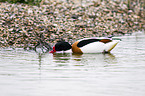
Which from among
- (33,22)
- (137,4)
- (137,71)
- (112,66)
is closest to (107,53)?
(112,66)

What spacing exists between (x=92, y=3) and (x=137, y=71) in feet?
63.3

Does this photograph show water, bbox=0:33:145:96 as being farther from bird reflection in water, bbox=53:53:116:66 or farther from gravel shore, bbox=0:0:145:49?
gravel shore, bbox=0:0:145:49

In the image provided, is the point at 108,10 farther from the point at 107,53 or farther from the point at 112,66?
the point at 112,66

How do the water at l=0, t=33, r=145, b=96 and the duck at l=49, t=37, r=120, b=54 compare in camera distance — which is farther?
the duck at l=49, t=37, r=120, b=54

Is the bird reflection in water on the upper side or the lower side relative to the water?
upper

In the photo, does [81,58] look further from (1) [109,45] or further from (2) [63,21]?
(2) [63,21]

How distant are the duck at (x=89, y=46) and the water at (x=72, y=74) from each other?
0.45 m

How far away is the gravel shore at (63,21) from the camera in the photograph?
20.7 m

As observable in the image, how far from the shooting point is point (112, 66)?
12.3 meters

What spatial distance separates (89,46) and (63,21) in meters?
9.38

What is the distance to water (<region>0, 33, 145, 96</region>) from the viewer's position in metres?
8.94

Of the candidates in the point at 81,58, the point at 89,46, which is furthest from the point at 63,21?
the point at 81,58

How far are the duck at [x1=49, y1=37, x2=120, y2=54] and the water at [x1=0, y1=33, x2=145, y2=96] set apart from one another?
0.45 meters

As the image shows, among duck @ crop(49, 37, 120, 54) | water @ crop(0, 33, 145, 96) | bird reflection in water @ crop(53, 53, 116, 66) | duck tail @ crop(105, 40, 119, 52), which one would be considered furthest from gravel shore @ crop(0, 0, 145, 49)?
water @ crop(0, 33, 145, 96)
